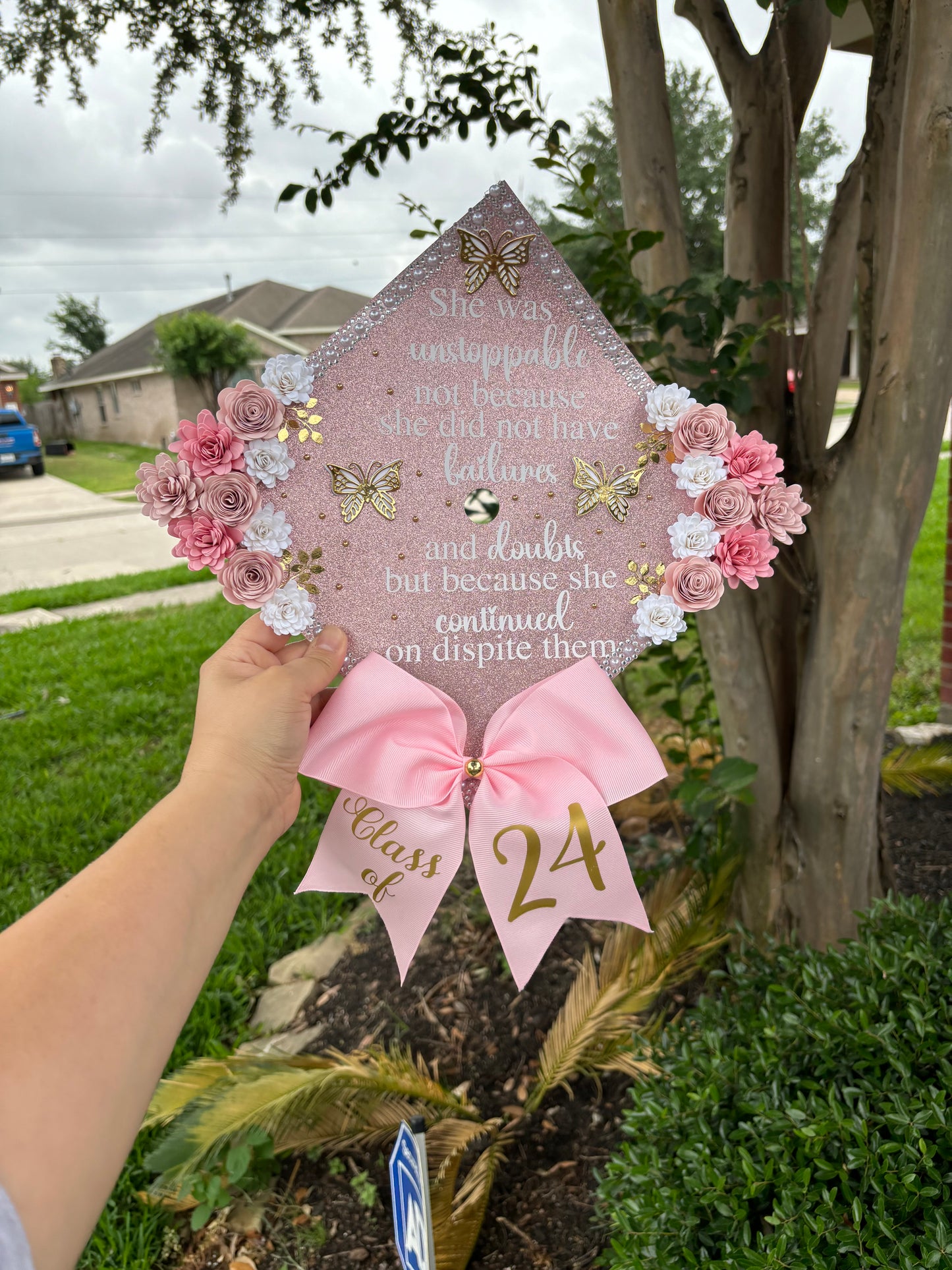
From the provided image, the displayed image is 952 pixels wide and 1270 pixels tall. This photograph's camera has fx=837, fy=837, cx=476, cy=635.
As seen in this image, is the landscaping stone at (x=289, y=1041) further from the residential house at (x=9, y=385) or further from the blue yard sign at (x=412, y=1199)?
the residential house at (x=9, y=385)

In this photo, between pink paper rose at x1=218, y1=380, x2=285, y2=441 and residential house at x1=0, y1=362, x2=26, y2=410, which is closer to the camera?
pink paper rose at x1=218, y1=380, x2=285, y2=441

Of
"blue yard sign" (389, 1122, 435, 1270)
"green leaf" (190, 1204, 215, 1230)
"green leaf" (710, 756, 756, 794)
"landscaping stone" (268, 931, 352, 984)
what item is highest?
"green leaf" (710, 756, 756, 794)

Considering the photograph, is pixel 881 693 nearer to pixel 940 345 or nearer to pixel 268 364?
pixel 940 345

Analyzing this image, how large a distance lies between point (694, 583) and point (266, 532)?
1.60ft

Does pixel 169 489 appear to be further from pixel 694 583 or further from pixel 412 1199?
pixel 412 1199

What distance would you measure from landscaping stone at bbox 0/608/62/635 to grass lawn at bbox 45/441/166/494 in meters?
7.49

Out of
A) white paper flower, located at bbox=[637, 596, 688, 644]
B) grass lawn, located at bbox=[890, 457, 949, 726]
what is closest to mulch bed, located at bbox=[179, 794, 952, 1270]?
grass lawn, located at bbox=[890, 457, 949, 726]

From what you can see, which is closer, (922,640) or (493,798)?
(493,798)

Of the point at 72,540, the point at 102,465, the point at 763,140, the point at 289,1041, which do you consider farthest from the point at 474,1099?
the point at 102,465

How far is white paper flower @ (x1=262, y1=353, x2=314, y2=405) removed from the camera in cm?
91

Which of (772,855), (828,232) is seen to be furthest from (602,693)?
(828,232)

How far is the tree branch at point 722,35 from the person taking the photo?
5.87ft

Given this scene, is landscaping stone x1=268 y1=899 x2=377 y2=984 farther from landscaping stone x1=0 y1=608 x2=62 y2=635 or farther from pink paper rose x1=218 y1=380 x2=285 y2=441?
landscaping stone x1=0 y1=608 x2=62 y2=635

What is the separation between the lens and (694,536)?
3.14 ft
